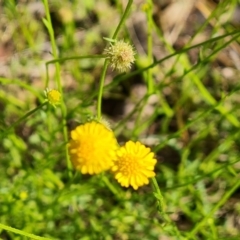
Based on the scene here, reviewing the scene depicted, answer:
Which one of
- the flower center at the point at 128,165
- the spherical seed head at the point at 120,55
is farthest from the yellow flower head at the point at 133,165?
the spherical seed head at the point at 120,55

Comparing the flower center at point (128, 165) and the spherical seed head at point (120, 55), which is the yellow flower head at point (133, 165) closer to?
the flower center at point (128, 165)

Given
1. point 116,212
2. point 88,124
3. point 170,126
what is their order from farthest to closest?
point 170,126
point 116,212
point 88,124

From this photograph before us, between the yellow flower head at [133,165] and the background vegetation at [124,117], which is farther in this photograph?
the background vegetation at [124,117]

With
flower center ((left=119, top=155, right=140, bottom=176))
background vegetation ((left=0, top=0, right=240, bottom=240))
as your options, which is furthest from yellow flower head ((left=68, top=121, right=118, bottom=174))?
background vegetation ((left=0, top=0, right=240, bottom=240))

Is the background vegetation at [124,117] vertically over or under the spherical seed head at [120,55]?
over

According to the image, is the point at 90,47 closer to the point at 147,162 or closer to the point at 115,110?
the point at 115,110

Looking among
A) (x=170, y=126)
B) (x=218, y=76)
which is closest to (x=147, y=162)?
(x=170, y=126)
